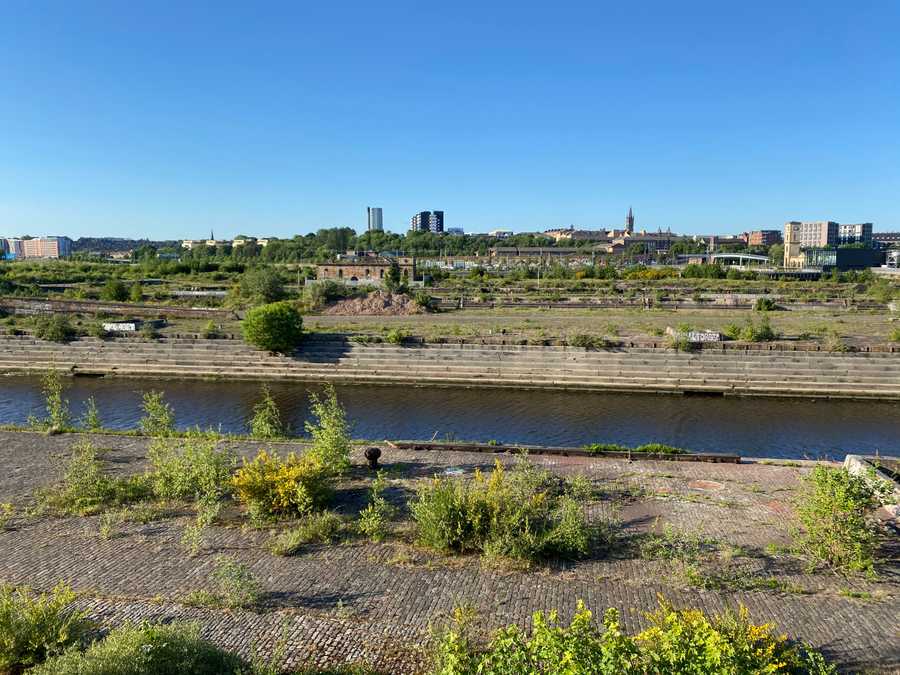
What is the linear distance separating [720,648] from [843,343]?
1036 inches

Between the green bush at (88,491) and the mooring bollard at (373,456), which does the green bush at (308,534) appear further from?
the green bush at (88,491)

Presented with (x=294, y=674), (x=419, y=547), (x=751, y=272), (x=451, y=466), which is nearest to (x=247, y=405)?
(x=451, y=466)

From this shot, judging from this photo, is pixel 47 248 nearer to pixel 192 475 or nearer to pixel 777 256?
pixel 777 256

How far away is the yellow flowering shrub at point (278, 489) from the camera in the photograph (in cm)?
1057

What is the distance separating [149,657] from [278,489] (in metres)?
4.96

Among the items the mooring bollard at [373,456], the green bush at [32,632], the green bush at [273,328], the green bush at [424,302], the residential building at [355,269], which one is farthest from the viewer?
the residential building at [355,269]

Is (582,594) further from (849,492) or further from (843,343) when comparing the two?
(843,343)

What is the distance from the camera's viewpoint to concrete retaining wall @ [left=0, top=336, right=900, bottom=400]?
82.8 ft

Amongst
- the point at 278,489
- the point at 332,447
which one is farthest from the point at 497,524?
the point at 332,447

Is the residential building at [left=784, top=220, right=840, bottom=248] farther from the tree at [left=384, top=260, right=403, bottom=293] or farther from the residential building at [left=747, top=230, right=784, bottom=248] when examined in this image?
the tree at [left=384, top=260, right=403, bottom=293]

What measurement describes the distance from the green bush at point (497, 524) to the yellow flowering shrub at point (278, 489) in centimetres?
203

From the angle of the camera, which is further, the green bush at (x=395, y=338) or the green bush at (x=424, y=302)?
the green bush at (x=424, y=302)

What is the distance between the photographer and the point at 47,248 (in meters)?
177

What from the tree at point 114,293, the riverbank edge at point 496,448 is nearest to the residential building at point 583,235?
the tree at point 114,293
